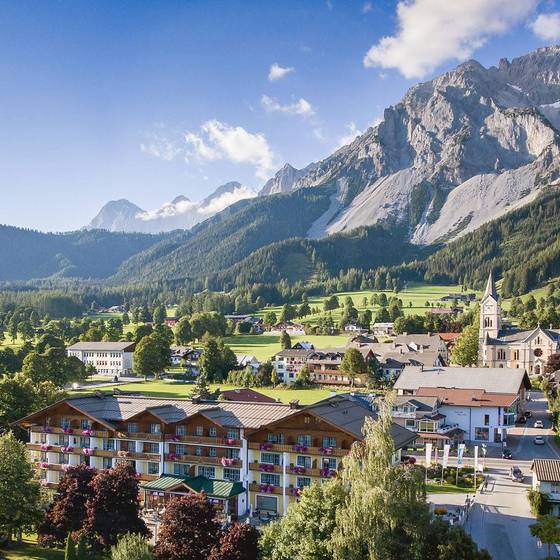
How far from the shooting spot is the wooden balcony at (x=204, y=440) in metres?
47.1

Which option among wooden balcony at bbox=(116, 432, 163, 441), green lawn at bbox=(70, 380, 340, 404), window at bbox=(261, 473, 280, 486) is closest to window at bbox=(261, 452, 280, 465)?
window at bbox=(261, 473, 280, 486)

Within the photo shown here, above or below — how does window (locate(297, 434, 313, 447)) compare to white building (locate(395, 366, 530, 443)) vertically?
above

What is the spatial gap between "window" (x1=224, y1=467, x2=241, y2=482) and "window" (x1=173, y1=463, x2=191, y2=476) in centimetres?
340

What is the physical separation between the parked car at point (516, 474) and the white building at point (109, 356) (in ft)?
295

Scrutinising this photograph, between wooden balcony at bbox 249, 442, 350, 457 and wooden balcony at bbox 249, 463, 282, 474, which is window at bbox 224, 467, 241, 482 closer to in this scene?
wooden balcony at bbox 249, 463, 282, 474

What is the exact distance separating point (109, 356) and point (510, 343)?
79463mm

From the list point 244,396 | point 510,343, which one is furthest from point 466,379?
point 510,343

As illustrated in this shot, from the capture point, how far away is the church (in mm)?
118188

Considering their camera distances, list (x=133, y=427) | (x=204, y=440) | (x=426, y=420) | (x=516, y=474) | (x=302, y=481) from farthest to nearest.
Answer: (x=426, y=420)
(x=516, y=474)
(x=133, y=427)
(x=204, y=440)
(x=302, y=481)

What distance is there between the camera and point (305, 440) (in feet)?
149

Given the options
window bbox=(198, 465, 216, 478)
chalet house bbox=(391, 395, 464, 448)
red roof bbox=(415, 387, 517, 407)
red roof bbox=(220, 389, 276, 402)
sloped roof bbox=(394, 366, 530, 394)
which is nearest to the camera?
window bbox=(198, 465, 216, 478)

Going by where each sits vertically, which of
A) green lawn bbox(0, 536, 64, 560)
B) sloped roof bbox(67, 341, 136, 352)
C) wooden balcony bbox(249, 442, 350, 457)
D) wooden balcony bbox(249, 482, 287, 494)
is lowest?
Result: green lawn bbox(0, 536, 64, 560)

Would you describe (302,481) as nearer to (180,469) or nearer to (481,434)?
(180,469)

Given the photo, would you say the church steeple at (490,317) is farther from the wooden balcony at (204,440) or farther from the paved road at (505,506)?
the wooden balcony at (204,440)
